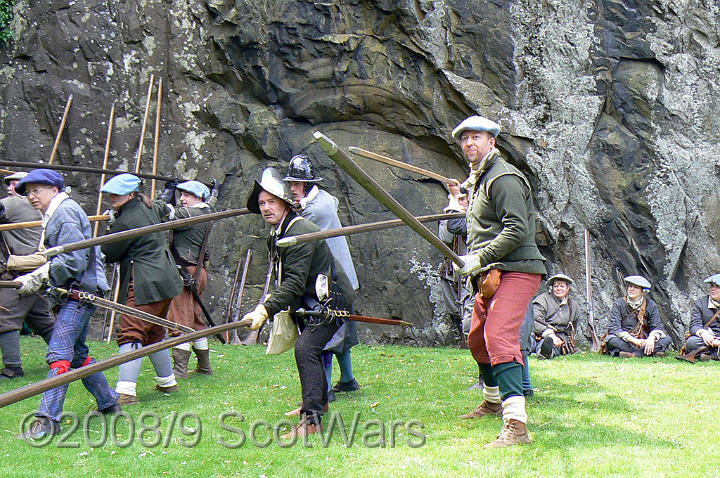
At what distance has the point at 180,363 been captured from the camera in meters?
7.61

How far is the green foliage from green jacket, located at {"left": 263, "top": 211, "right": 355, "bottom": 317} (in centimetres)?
877

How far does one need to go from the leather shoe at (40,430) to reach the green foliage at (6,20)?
8.52m

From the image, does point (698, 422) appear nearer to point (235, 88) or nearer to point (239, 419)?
point (239, 419)

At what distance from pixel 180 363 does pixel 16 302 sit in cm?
196

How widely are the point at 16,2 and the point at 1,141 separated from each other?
2.35 metres

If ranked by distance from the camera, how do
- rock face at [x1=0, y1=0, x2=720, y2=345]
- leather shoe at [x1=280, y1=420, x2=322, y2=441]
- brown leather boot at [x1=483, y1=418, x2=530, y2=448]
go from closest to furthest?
1. brown leather boot at [x1=483, y1=418, x2=530, y2=448]
2. leather shoe at [x1=280, y1=420, x2=322, y2=441]
3. rock face at [x1=0, y1=0, x2=720, y2=345]

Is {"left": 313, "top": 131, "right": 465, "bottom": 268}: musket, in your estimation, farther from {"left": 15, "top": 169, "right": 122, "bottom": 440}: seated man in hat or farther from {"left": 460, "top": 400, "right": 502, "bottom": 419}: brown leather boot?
{"left": 15, "top": 169, "right": 122, "bottom": 440}: seated man in hat

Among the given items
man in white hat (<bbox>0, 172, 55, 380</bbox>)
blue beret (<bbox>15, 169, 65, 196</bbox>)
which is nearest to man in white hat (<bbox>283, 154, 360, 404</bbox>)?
blue beret (<bbox>15, 169, 65, 196</bbox>)

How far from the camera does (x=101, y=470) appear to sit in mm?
4574

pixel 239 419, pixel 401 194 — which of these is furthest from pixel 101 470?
pixel 401 194

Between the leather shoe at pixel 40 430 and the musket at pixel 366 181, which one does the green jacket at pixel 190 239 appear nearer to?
the leather shoe at pixel 40 430

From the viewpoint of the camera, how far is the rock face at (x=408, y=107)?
1109 centimetres

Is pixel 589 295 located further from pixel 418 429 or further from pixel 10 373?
pixel 10 373

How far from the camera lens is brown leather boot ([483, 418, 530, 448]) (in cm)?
455
